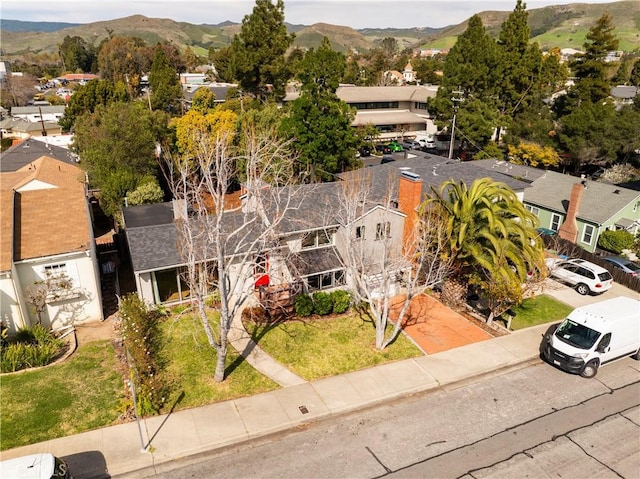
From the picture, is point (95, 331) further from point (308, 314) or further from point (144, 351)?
point (308, 314)

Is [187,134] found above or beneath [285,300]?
above

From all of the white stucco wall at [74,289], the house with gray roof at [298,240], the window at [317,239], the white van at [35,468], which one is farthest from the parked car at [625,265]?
the white van at [35,468]

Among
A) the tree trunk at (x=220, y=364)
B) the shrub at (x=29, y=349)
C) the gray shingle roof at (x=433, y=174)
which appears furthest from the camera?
the gray shingle roof at (x=433, y=174)

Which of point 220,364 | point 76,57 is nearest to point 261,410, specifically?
point 220,364

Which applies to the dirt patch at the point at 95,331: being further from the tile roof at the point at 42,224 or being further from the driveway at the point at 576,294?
the driveway at the point at 576,294

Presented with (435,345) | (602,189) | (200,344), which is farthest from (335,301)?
(602,189)

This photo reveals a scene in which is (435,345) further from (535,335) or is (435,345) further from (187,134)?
(187,134)
